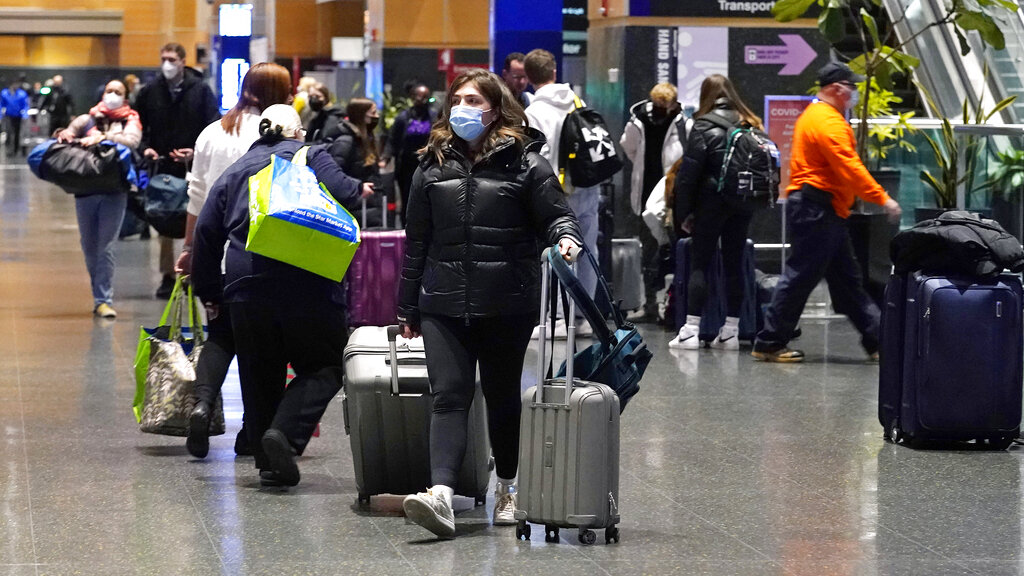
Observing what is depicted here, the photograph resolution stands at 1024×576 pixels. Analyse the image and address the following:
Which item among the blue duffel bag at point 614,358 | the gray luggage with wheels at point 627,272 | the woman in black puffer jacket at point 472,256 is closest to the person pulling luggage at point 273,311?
the woman in black puffer jacket at point 472,256

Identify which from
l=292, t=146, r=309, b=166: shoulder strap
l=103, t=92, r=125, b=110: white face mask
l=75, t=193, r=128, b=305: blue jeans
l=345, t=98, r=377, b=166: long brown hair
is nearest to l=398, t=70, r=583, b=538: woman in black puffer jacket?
l=292, t=146, r=309, b=166: shoulder strap

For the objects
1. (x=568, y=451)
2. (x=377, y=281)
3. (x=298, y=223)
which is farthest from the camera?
(x=377, y=281)

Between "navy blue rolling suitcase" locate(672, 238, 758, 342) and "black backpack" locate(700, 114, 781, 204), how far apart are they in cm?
52

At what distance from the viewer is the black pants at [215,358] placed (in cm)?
658

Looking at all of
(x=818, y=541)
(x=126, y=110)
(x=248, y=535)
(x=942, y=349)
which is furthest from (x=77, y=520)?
(x=126, y=110)

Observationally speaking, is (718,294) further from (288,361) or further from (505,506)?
(505,506)

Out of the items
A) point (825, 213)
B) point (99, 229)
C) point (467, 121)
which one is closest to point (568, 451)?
point (467, 121)

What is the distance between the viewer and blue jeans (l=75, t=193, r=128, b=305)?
1152 cm

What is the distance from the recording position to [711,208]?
9.95 meters

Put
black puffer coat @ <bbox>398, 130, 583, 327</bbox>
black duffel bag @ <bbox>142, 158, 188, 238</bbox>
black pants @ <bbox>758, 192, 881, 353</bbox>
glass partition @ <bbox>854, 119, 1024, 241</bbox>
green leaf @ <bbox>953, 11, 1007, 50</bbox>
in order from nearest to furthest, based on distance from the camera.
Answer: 1. black puffer coat @ <bbox>398, 130, 583, 327</bbox>
2. black pants @ <bbox>758, 192, 881, 353</bbox>
3. green leaf @ <bbox>953, 11, 1007, 50</bbox>
4. black duffel bag @ <bbox>142, 158, 188, 238</bbox>
5. glass partition @ <bbox>854, 119, 1024, 241</bbox>

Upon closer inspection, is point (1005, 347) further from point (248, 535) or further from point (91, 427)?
point (91, 427)

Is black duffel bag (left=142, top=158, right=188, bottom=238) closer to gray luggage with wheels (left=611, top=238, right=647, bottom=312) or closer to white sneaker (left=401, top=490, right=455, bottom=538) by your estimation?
gray luggage with wheels (left=611, top=238, right=647, bottom=312)

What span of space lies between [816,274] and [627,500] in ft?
12.4

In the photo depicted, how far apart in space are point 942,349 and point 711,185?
3.12 meters
